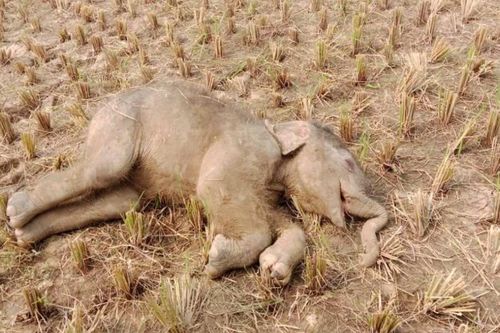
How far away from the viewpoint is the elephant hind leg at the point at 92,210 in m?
3.09

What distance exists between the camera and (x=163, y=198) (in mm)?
3127

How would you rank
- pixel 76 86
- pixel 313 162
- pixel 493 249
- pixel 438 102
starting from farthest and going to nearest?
pixel 76 86, pixel 438 102, pixel 313 162, pixel 493 249

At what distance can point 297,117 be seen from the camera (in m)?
3.94

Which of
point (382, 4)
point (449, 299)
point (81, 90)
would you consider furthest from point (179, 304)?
point (382, 4)

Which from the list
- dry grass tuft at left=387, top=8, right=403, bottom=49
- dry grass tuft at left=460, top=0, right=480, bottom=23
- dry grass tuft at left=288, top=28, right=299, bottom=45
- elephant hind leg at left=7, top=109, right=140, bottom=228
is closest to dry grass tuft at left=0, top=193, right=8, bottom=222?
elephant hind leg at left=7, top=109, right=140, bottom=228

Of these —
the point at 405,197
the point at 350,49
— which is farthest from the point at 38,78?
the point at 405,197

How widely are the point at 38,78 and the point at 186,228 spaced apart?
2697 mm

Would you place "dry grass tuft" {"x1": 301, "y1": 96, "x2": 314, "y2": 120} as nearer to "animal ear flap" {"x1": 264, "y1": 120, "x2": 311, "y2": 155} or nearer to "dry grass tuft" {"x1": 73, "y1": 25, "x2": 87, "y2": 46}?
"animal ear flap" {"x1": 264, "y1": 120, "x2": 311, "y2": 155}

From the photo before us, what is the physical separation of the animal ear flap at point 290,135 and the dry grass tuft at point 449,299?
1058mm

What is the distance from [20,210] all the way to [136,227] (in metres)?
0.68

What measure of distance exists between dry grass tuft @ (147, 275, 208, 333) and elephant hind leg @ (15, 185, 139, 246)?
737mm

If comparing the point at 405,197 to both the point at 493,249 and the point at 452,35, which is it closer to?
the point at 493,249

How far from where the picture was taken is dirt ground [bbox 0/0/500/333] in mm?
2551

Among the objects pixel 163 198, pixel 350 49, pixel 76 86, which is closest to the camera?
pixel 163 198
